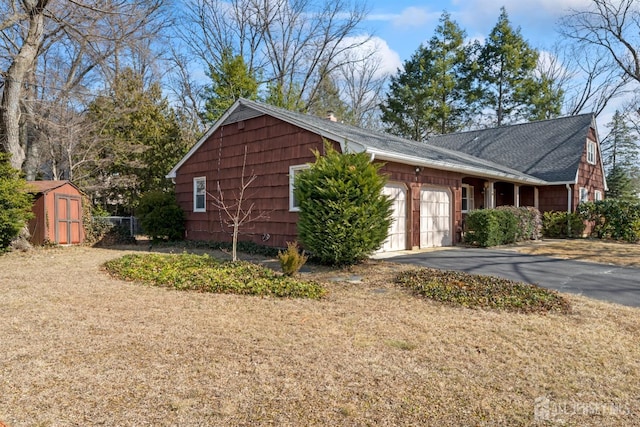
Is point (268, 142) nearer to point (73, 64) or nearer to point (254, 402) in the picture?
point (254, 402)

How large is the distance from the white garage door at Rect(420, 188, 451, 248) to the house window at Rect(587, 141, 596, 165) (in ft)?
35.6

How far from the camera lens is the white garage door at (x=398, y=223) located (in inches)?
405

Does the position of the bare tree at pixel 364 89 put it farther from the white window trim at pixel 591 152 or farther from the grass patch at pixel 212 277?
the grass patch at pixel 212 277

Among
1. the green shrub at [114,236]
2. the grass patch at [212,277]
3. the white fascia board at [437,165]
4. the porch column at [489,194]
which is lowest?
the grass patch at [212,277]

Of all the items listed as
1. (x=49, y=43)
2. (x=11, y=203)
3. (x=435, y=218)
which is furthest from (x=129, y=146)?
(x=435, y=218)

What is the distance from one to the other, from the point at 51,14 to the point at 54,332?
36.4ft

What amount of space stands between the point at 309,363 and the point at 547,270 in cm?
658

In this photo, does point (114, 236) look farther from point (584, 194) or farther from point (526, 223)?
point (584, 194)

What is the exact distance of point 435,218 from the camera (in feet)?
38.8

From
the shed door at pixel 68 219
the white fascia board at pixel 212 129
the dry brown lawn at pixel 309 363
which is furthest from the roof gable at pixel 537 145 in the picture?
the shed door at pixel 68 219

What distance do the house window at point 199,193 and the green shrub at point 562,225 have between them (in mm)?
13233

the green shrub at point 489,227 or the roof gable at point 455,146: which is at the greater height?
the roof gable at point 455,146

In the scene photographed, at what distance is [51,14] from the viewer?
37.5ft

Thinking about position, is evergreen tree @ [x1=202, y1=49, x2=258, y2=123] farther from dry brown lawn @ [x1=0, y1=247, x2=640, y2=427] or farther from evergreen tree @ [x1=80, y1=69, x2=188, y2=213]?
dry brown lawn @ [x1=0, y1=247, x2=640, y2=427]
